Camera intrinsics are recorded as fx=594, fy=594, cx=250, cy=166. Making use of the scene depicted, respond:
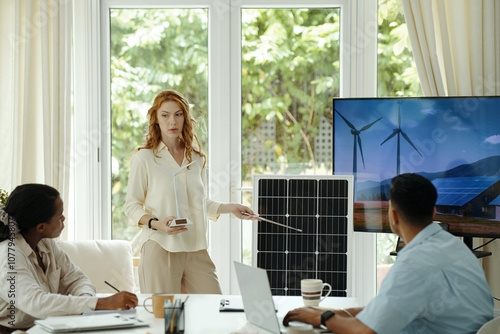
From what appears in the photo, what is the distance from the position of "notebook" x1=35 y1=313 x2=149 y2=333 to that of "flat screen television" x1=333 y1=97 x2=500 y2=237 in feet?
5.37

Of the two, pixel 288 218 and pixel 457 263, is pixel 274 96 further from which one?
pixel 457 263

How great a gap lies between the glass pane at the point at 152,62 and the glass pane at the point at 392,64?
1142 millimetres

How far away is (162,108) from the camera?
10.1ft

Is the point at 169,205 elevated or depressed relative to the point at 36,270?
elevated

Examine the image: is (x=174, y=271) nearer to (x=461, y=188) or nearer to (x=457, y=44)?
(x=461, y=188)

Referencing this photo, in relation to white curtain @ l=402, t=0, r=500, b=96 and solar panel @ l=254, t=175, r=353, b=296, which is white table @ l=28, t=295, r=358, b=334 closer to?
solar panel @ l=254, t=175, r=353, b=296

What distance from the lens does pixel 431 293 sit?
1.79 metres

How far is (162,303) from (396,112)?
1795mm

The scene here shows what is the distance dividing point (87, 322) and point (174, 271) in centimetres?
109

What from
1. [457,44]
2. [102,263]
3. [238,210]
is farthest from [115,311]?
[457,44]

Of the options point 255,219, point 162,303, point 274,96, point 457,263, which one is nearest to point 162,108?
point 255,219

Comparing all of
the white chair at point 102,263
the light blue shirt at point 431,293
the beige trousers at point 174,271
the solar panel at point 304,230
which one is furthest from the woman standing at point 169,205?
the light blue shirt at point 431,293

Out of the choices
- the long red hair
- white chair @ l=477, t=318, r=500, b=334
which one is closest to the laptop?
white chair @ l=477, t=318, r=500, b=334

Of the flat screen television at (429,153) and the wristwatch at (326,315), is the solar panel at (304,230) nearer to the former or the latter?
the flat screen television at (429,153)
